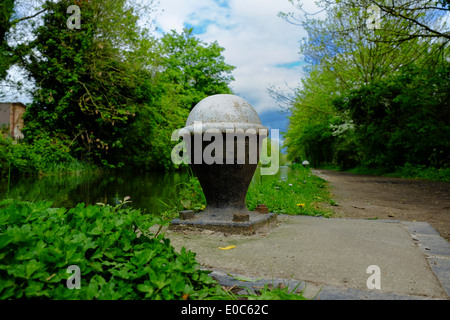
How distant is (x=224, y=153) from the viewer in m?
3.65

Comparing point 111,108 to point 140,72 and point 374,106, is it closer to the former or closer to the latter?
point 140,72

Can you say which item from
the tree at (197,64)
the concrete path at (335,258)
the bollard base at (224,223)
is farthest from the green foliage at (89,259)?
the tree at (197,64)

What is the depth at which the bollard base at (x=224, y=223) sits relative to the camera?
3385 mm

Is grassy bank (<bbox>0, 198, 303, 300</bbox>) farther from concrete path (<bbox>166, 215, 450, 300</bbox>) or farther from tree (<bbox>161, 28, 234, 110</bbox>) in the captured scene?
tree (<bbox>161, 28, 234, 110</bbox>)

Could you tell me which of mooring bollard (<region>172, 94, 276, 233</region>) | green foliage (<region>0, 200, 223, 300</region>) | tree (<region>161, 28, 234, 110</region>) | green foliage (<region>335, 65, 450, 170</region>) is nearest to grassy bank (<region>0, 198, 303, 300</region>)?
green foliage (<region>0, 200, 223, 300</region>)

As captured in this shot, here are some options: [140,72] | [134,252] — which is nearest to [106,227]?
[134,252]

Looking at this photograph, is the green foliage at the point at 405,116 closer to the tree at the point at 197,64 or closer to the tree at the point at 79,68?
the tree at the point at 79,68

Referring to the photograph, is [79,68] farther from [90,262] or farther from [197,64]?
[197,64]

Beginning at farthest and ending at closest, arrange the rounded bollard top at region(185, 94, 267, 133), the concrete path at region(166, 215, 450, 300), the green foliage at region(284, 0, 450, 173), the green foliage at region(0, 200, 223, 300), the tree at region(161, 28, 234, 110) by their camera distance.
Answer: the tree at region(161, 28, 234, 110)
the green foliage at region(284, 0, 450, 173)
the rounded bollard top at region(185, 94, 267, 133)
the concrete path at region(166, 215, 450, 300)
the green foliage at region(0, 200, 223, 300)

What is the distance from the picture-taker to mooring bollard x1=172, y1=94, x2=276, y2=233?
11.8 feet

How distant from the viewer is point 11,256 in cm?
164

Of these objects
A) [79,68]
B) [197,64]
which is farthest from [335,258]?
[197,64]
